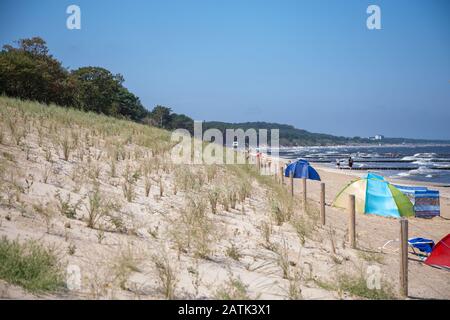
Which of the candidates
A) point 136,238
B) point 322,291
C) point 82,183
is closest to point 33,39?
point 82,183

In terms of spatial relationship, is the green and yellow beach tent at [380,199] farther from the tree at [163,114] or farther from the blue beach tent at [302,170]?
the tree at [163,114]

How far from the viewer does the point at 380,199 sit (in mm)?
11250

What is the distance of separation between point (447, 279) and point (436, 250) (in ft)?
2.37

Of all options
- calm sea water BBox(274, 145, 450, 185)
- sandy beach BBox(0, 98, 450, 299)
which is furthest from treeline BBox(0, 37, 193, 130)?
calm sea water BBox(274, 145, 450, 185)

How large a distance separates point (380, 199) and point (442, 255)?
4798 mm

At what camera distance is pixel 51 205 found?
5375mm

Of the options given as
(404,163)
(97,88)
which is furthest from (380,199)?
(404,163)

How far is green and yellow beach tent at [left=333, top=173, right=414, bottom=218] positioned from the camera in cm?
1109

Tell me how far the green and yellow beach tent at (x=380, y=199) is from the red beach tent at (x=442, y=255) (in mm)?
4467

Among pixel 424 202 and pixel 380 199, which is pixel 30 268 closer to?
pixel 380 199

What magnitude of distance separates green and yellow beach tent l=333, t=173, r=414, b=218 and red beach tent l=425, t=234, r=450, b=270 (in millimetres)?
4467

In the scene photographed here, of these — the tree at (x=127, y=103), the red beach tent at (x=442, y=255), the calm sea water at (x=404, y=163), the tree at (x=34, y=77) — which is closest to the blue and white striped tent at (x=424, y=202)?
the red beach tent at (x=442, y=255)

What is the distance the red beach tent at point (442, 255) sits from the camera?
21.4 ft
